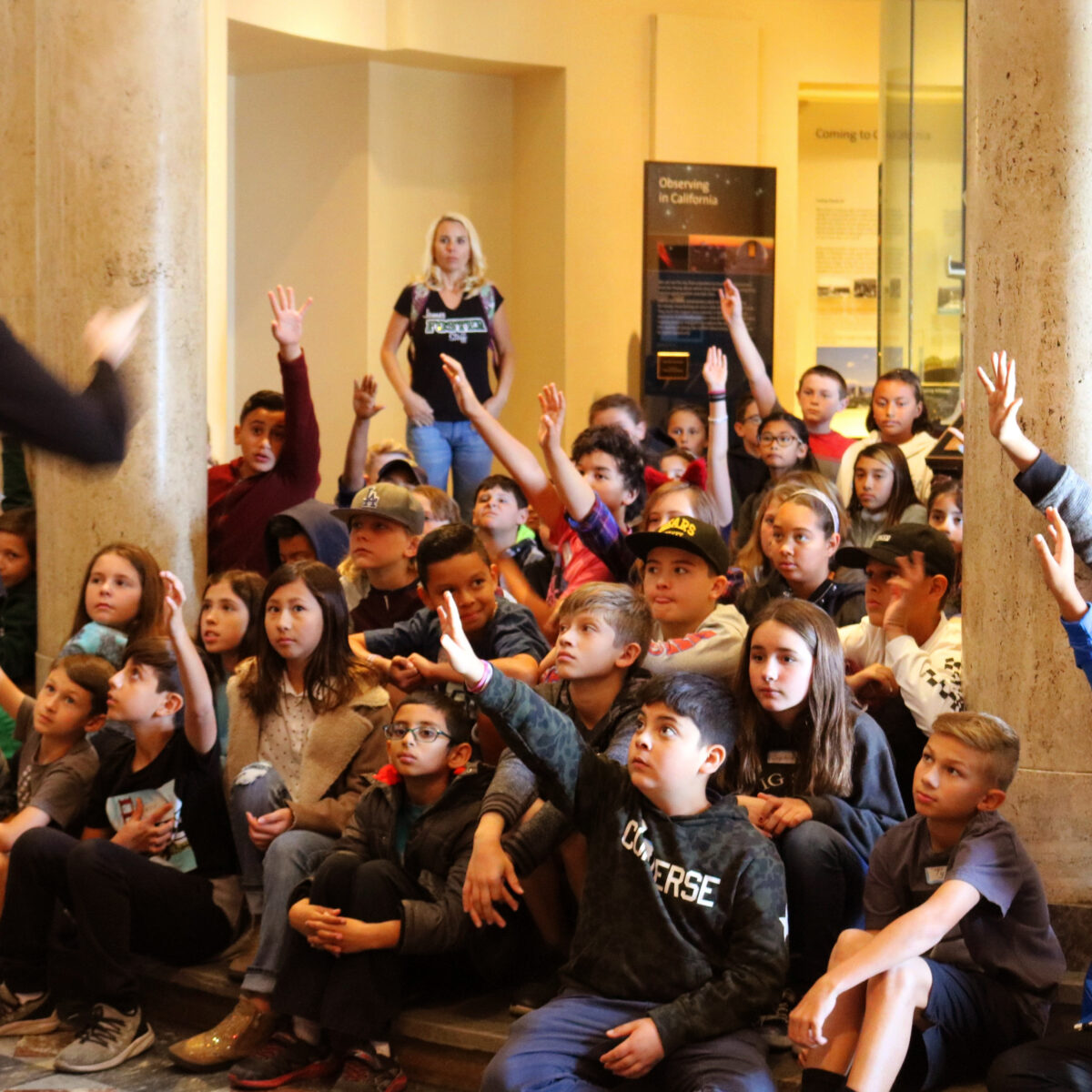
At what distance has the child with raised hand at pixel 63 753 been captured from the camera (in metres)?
4.38

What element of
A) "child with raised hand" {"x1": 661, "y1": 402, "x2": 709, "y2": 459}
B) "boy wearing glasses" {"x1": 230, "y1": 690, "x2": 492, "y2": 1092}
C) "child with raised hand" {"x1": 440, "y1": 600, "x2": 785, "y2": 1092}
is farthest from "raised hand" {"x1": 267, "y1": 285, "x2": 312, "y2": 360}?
"child with raised hand" {"x1": 661, "y1": 402, "x2": 709, "y2": 459}

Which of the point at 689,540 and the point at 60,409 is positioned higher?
the point at 60,409

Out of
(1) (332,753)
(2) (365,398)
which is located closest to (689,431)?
(2) (365,398)

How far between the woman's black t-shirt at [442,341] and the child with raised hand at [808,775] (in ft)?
14.1

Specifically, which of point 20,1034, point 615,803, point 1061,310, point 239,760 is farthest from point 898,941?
point 20,1034

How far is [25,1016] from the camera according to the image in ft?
13.8

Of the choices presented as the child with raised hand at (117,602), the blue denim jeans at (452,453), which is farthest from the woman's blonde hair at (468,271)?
the child with raised hand at (117,602)

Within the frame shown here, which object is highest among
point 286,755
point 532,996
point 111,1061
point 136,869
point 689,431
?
point 689,431

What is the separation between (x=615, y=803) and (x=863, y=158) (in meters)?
8.86

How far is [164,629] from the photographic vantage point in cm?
480

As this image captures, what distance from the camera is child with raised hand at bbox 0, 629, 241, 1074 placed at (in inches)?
159

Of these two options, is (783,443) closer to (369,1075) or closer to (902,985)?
(369,1075)

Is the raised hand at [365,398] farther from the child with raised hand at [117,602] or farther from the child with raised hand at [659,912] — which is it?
the child with raised hand at [659,912]

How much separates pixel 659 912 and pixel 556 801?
1.09 ft
